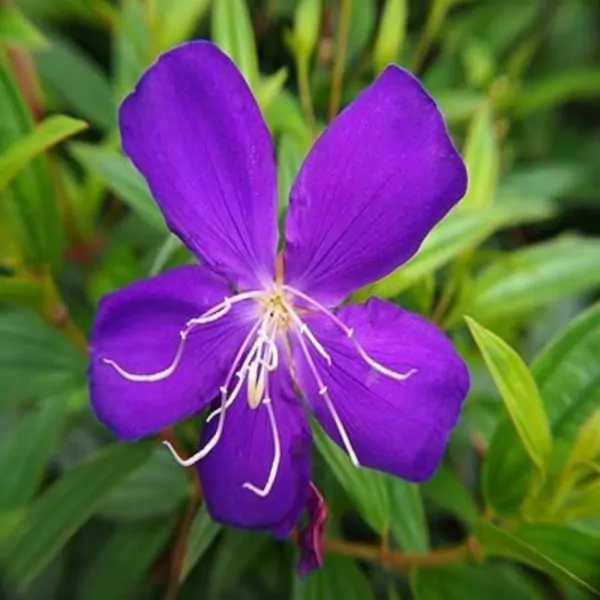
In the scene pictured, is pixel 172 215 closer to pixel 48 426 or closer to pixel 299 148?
pixel 299 148

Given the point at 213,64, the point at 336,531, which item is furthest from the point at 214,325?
the point at 336,531

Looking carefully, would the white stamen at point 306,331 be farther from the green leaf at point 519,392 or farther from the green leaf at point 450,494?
the green leaf at point 450,494

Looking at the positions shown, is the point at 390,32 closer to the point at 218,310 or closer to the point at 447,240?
the point at 447,240

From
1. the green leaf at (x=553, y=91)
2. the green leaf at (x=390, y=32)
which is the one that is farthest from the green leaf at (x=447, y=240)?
the green leaf at (x=553, y=91)


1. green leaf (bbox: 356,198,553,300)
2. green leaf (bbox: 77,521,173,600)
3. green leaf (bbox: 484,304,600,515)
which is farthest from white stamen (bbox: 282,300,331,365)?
green leaf (bbox: 77,521,173,600)

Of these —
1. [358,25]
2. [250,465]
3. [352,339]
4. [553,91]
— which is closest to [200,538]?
[250,465]
